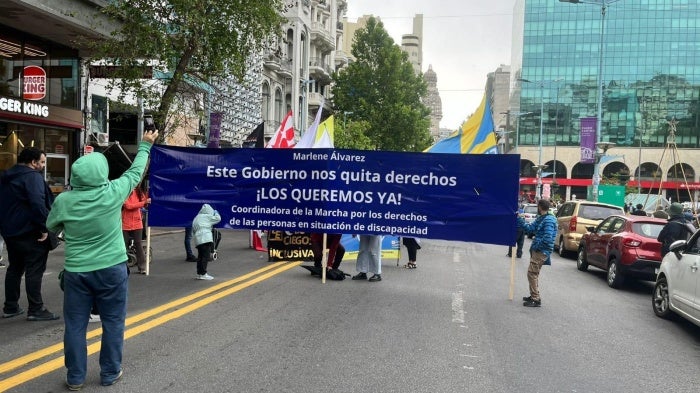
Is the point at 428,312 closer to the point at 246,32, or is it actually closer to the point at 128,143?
the point at 246,32

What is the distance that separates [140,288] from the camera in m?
8.44

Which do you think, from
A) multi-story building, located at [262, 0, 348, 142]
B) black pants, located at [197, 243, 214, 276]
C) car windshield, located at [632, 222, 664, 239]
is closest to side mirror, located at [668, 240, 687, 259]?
car windshield, located at [632, 222, 664, 239]

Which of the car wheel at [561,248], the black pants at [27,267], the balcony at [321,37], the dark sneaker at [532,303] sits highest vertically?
the balcony at [321,37]

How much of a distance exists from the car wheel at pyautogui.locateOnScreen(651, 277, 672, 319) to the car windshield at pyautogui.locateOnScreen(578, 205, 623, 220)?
855 centimetres

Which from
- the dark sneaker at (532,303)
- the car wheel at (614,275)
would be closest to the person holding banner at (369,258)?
the dark sneaker at (532,303)

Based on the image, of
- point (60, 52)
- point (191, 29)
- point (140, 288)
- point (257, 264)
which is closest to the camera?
point (140, 288)

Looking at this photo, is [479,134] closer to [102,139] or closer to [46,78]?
[46,78]

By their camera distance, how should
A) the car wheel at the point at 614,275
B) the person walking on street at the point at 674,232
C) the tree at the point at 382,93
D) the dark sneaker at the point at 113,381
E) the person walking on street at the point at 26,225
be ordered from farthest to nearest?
1. the tree at the point at 382,93
2. the car wheel at the point at 614,275
3. the person walking on street at the point at 674,232
4. the person walking on street at the point at 26,225
5. the dark sneaker at the point at 113,381

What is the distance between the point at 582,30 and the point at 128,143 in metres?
75.4

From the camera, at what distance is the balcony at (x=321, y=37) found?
56.5 m

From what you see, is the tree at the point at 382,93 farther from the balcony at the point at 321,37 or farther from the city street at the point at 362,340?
the city street at the point at 362,340

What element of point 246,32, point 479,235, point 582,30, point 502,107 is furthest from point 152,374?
point 502,107

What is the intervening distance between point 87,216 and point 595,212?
51.0 feet

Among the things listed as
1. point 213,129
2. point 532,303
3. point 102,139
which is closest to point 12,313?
point 532,303
